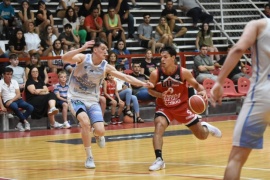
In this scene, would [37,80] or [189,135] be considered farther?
[37,80]

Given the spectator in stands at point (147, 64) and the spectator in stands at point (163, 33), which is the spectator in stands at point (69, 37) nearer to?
the spectator in stands at point (147, 64)

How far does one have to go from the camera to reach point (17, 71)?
15.9 meters

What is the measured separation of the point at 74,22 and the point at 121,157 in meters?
9.17

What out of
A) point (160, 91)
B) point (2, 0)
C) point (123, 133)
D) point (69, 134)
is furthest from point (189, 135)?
point (2, 0)

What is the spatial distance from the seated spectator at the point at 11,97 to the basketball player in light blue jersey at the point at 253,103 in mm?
10752

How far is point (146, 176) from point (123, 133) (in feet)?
20.2

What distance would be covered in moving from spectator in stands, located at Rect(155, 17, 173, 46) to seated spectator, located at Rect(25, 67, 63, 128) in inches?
195

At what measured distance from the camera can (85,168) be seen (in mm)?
9047

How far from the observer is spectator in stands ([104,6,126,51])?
18656 millimetres

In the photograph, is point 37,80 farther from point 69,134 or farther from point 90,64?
point 90,64

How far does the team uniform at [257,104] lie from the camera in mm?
5020

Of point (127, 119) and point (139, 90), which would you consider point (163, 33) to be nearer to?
point (139, 90)

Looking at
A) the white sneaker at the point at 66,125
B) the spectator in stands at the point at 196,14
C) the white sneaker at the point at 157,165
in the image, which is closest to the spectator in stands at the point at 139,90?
the white sneaker at the point at 66,125

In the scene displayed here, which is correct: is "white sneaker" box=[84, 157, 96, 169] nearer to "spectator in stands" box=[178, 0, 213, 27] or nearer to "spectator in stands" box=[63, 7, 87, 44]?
"spectator in stands" box=[63, 7, 87, 44]
